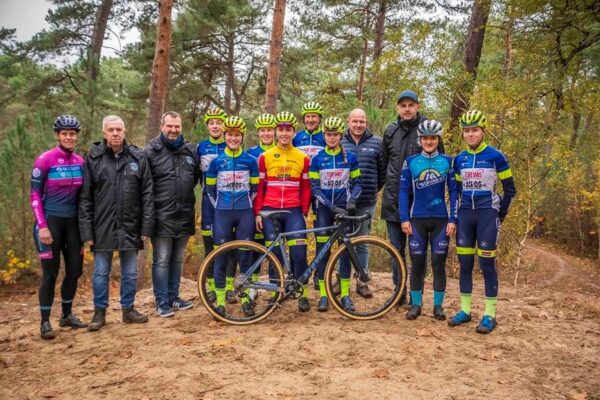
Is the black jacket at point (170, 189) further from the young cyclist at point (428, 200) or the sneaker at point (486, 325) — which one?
the sneaker at point (486, 325)

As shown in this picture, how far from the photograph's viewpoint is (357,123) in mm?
5523

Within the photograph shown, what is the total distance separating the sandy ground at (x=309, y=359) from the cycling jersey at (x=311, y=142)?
211cm

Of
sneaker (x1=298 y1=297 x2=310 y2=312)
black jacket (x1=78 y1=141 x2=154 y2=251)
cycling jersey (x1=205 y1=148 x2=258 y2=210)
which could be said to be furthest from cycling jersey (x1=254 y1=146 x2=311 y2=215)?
black jacket (x1=78 y1=141 x2=154 y2=251)

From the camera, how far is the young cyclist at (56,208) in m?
4.64

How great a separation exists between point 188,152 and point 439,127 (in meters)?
3.06

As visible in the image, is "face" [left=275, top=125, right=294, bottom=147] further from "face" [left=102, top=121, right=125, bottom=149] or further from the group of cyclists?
"face" [left=102, top=121, right=125, bottom=149]

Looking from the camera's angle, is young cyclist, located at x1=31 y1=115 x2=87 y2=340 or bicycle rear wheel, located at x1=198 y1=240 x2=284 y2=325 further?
bicycle rear wheel, located at x1=198 y1=240 x2=284 y2=325

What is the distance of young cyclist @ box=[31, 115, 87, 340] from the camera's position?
4637 millimetres

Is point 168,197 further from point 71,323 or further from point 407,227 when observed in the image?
point 407,227

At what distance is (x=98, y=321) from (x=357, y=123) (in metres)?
3.94

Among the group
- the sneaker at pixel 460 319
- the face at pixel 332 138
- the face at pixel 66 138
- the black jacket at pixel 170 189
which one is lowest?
the sneaker at pixel 460 319

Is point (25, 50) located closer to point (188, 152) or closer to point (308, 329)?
point (188, 152)

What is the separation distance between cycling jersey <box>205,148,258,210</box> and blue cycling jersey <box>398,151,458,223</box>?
6.02 feet

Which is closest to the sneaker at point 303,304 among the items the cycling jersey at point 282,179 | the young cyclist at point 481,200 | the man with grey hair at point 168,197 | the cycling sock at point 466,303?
the cycling jersey at point 282,179
